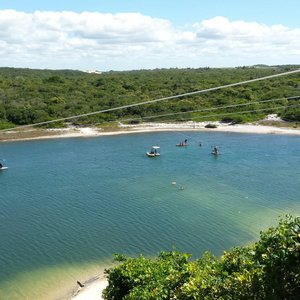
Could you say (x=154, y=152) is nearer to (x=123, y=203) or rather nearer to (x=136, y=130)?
(x=136, y=130)

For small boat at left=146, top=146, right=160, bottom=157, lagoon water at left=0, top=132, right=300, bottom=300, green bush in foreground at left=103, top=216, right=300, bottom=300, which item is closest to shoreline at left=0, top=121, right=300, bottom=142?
lagoon water at left=0, top=132, right=300, bottom=300

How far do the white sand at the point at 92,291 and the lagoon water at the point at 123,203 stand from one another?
87 cm

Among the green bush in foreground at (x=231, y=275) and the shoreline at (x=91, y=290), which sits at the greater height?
the green bush in foreground at (x=231, y=275)

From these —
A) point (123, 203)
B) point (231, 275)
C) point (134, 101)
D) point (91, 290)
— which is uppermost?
point (231, 275)

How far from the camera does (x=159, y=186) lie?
3659cm

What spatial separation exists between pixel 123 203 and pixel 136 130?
3138 centimetres

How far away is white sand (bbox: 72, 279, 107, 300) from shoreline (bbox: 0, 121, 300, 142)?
41.1 m

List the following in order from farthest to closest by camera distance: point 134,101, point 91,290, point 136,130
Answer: point 134,101 → point 136,130 → point 91,290

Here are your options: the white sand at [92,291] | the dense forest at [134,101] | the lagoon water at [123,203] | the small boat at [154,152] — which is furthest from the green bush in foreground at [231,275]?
the dense forest at [134,101]

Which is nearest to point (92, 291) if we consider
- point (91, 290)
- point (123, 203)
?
point (91, 290)

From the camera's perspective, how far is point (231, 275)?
10.7m

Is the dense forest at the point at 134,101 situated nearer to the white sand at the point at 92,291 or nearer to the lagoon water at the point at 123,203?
the lagoon water at the point at 123,203

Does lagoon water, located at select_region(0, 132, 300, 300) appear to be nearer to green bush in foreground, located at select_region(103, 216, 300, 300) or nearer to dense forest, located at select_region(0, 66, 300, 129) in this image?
green bush in foreground, located at select_region(103, 216, 300, 300)

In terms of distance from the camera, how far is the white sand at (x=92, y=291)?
19000mm
